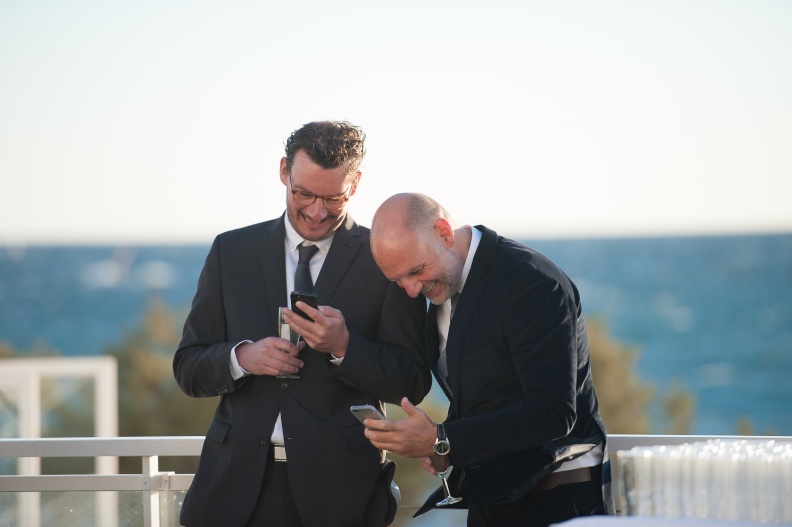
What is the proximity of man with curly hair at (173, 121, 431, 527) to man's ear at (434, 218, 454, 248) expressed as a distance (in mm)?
294

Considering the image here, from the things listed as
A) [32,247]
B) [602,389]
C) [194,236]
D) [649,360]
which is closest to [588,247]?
[649,360]

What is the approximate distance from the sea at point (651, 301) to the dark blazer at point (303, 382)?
32817mm

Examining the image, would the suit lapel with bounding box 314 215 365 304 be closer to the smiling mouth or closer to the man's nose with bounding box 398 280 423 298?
the smiling mouth

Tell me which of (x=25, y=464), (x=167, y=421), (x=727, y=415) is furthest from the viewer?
(x=727, y=415)

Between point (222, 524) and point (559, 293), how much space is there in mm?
1105

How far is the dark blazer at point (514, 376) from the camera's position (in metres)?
2.73

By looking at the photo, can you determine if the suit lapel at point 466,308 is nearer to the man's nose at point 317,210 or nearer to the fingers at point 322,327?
the fingers at point 322,327

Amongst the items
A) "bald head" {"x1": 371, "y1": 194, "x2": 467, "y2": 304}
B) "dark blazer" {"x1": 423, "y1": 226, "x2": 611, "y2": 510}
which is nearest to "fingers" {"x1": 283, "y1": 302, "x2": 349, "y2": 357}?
"bald head" {"x1": 371, "y1": 194, "x2": 467, "y2": 304}

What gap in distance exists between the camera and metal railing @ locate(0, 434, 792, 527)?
13.1ft

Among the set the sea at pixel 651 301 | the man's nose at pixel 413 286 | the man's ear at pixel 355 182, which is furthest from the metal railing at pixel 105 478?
the sea at pixel 651 301

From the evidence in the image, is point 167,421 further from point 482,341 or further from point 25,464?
point 482,341

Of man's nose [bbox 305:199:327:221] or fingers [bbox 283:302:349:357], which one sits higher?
man's nose [bbox 305:199:327:221]

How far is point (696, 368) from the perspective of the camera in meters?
42.1

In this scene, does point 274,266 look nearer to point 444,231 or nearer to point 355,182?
point 355,182
